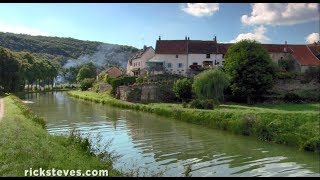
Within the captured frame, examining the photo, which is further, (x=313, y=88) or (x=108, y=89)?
(x=108, y=89)

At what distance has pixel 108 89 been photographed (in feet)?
219

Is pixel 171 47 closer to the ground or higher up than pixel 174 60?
higher up

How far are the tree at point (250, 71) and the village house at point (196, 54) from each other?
553 inches

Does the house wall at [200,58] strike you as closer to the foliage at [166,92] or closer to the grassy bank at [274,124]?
the foliage at [166,92]

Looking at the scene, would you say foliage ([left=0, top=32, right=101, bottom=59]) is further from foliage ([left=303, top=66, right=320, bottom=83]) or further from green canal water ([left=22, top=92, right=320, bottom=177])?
green canal water ([left=22, top=92, right=320, bottom=177])

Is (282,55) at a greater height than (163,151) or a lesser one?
greater

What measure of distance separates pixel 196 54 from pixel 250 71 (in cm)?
1804

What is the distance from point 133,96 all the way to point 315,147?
35.2 meters

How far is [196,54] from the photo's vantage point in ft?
208

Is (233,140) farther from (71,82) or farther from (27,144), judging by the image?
A: (71,82)

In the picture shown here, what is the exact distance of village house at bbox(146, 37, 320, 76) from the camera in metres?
62.7

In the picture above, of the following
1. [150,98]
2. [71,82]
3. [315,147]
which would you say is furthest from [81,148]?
[71,82]

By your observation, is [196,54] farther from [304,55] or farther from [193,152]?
[193,152]

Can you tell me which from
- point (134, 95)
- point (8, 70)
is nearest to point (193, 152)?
point (134, 95)
